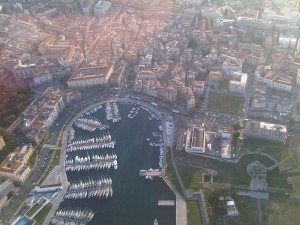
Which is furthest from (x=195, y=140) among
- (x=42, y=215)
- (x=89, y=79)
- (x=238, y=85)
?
(x=89, y=79)

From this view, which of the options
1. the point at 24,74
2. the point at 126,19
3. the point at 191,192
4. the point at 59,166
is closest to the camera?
the point at 191,192

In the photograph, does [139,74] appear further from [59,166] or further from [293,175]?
[293,175]

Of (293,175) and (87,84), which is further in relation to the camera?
(87,84)

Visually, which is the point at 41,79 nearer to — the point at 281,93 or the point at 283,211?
the point at 281,93

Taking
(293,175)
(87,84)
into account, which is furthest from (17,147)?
(293,175)

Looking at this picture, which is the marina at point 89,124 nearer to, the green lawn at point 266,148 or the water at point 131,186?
the water at point 131,186
